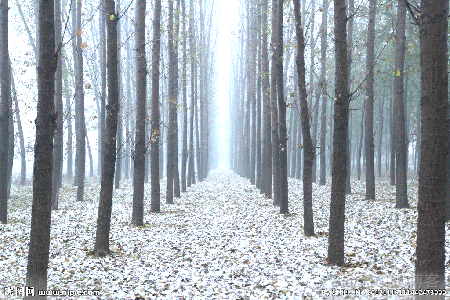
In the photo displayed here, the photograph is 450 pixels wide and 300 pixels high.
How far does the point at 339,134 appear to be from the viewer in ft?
21.2

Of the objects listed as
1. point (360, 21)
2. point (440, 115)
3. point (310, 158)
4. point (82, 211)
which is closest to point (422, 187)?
point (440, 115)

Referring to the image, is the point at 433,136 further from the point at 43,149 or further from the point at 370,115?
the point at 370,115

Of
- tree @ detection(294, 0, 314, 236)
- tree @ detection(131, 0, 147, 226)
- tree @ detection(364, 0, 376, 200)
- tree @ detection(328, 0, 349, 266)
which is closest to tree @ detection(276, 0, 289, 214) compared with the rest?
tree @ detection(294, 0, 314, 236)

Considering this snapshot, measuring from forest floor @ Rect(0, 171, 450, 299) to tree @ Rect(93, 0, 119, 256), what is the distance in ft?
1.39

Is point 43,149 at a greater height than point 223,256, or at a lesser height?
greater

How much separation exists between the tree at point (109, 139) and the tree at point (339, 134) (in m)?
4.31

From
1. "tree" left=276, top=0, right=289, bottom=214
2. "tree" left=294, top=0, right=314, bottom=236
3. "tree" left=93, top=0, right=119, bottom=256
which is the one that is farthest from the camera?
"tree" left=276, top=0, right=289, bottom=214

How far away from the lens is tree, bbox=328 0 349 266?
6.38 m

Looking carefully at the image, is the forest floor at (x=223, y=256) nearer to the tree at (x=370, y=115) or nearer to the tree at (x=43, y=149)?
the tree at (x=43, y=149)

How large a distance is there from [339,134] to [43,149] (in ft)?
15.2

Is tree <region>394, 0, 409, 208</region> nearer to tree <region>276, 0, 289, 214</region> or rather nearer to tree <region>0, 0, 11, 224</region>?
tree <region>276, 0, 289, 214</region>

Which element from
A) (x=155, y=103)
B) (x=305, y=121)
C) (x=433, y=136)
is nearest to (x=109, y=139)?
(x=305, y=121)

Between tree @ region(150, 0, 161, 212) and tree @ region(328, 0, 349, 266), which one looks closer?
tree @ region(328, 0, 349, 266)

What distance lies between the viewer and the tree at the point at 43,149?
14.8 ft
